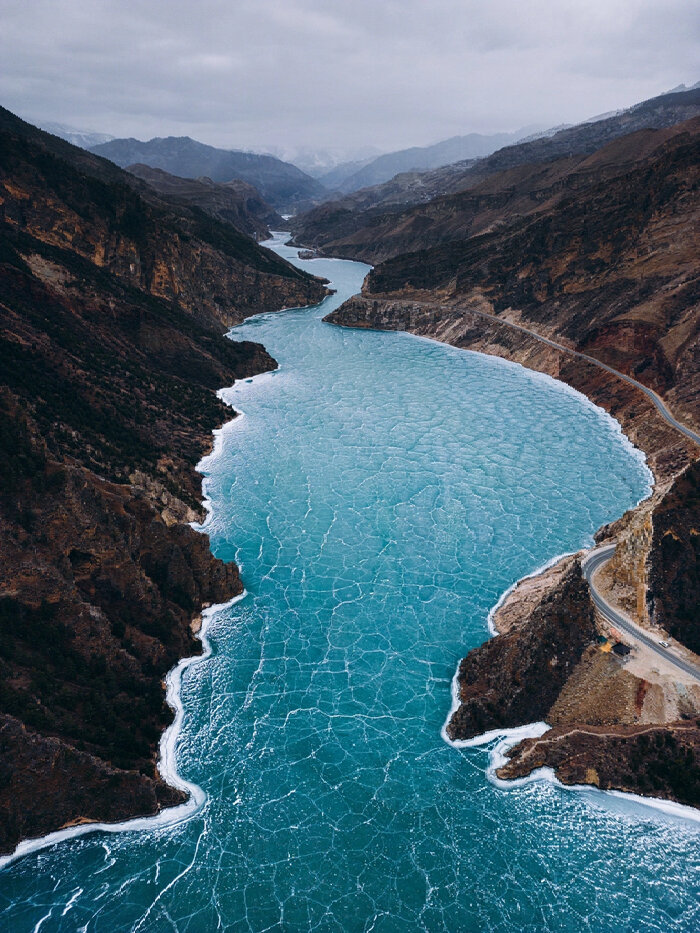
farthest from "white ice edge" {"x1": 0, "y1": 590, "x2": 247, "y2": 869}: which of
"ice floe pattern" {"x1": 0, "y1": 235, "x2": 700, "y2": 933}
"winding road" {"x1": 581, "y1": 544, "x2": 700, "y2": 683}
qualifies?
"winding road" {"x1": 581, "y1": 544, "x2": 700, "y2": 683}

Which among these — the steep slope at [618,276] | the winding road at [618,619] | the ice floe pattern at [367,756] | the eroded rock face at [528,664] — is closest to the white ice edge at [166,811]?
the ice floe pattern at [367,756]

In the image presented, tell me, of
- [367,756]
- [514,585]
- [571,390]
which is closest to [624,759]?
[367,756]

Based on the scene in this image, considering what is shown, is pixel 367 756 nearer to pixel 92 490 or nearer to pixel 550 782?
pixel 550 782

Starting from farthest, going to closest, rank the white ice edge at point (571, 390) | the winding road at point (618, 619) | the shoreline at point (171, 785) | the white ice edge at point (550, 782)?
the white ice edge at point (571, 390)
the winding road at point (618, 619)
the white ice edge at point (550, 782)
the shoreline at point (171, 785)

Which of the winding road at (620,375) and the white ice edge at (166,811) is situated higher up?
the winding road at (620,375)

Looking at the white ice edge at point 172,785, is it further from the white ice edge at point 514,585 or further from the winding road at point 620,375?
the winding road at point 620,375

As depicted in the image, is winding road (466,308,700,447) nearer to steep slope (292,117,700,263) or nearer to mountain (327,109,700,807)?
mountain (327,109,700,807)

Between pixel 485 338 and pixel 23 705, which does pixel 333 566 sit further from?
pixel 485 338

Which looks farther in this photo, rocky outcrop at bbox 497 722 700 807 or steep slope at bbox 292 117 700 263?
steep slope at bbox 292 117 700 263

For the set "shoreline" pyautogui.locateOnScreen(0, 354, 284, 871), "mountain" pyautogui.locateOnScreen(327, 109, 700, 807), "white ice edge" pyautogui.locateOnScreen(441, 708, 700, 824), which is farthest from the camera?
"mountain" pyautogui.locateOnScreen(327, 109, 700, 807)
